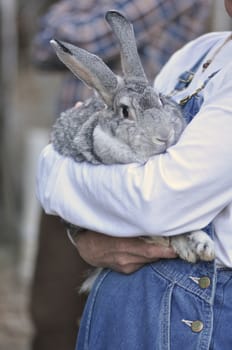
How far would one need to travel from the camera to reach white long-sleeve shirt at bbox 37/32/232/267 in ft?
7.96

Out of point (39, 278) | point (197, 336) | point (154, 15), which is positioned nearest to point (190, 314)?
point (197, 336)

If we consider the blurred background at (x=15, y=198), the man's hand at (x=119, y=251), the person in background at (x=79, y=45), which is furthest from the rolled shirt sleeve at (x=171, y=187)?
the blurred background at (x=15, y=198)

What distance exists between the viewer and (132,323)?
267 cm

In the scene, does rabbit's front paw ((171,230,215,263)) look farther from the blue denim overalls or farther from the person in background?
the person in background

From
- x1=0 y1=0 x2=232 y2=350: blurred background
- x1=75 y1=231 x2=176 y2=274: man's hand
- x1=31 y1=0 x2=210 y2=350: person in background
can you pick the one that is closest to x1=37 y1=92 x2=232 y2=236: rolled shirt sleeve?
x1=75 y1=231 x2=176 y2=274: man's hand

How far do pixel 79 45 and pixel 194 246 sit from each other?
7.15 feet

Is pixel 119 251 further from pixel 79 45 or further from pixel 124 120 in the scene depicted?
pixel 79 45

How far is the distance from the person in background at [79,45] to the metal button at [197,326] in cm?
208

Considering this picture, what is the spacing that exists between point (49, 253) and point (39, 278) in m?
0.18

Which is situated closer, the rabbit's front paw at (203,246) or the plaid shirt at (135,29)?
the rabbit's front paw at (203,246)

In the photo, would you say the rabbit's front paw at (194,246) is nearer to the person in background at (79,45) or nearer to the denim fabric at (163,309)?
the denim fabric at (163,309)

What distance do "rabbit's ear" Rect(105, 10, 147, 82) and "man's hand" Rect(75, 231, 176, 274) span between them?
47 cm

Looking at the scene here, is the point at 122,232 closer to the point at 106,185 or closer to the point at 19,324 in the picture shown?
the point at 106,185

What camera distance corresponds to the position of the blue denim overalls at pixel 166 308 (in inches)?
99.9
